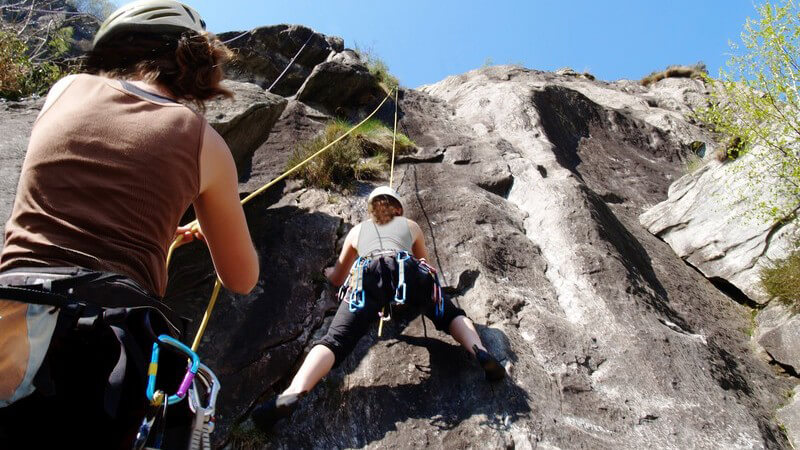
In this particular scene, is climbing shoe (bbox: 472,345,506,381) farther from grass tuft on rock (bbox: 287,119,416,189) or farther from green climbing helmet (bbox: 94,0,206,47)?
grass tuft on rock (bbox: 287,119,416,189)

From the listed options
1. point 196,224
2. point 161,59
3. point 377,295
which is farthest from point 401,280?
point 161,59

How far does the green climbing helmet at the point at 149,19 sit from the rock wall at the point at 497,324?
280cm

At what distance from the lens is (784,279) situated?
5605 mm

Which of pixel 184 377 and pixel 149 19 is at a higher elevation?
pixel 149 19

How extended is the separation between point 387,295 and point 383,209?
952mm

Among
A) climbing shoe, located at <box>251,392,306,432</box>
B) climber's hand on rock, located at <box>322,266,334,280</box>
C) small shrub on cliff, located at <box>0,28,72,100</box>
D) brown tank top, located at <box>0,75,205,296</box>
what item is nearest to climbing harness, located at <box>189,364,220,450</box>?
brown tank top, located at <box>0,75,205,296</box>

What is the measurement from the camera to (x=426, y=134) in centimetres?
952

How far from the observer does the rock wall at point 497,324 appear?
13.1ft

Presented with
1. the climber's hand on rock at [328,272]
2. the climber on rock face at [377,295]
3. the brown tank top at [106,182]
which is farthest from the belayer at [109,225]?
the climber's hand on rock at [328,272]

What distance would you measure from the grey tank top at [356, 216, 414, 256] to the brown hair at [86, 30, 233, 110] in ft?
9.71

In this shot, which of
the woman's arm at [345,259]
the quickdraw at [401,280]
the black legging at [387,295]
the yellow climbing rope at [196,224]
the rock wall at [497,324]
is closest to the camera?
the yellow climbing rope at [196,224]

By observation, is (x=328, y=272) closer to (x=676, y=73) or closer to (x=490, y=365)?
(x=490, y=365)

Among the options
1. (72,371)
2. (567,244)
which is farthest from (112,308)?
Result: (567,244)

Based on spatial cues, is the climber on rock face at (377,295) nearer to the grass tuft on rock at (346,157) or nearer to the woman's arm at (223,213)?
the grass tuft on rock at (346,157)
